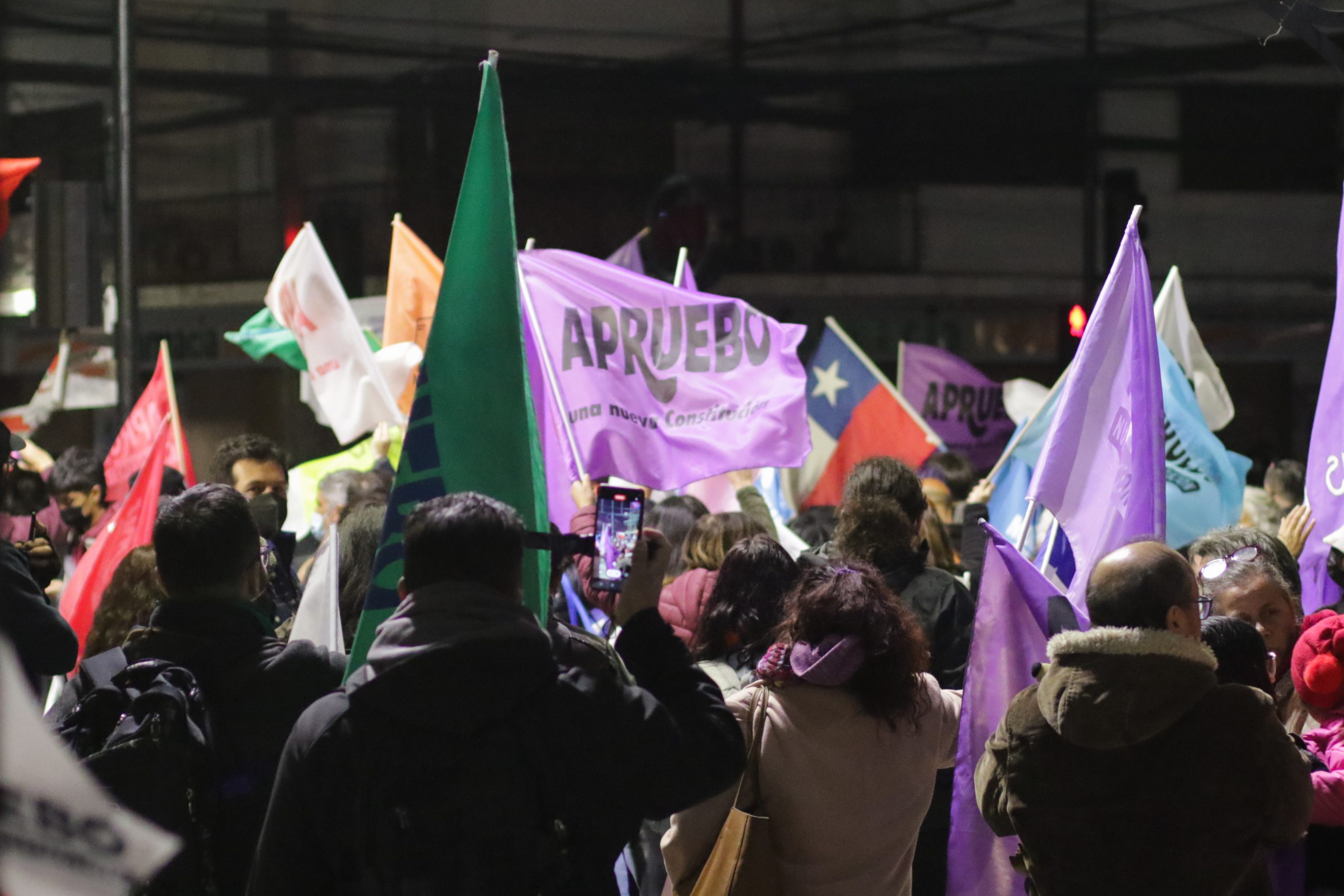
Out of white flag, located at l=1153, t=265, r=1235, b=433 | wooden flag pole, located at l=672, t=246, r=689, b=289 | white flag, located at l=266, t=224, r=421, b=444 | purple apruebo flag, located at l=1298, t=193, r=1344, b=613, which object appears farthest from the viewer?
white flag, located at l=1153, t=265, r=1235, b=433

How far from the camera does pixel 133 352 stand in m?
9.62

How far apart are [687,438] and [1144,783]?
3480mm

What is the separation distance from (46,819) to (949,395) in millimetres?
10111

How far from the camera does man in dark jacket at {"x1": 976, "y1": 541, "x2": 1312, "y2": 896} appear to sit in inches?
121

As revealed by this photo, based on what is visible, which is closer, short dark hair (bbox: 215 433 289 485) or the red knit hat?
the red knit hat

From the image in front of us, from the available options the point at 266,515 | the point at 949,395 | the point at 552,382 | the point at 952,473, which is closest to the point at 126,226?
the point at 552,382

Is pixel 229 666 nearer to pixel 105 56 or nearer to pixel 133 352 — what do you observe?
pixel 133 352

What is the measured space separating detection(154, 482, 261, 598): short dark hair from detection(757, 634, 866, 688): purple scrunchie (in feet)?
4.03

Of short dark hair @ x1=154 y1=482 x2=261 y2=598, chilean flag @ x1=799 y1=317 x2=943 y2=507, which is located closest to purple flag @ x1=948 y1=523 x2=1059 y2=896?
short dark hair @ x1=154 y1=482 x2=261 y2=598

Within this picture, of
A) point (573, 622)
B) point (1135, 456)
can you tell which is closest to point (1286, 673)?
point (1135, 456)

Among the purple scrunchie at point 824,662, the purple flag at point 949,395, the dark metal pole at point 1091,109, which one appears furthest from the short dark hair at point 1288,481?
the dark metal pole at point 1091,109

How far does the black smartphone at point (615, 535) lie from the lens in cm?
283

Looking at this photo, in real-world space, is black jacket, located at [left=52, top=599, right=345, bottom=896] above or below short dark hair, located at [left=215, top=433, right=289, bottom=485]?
below

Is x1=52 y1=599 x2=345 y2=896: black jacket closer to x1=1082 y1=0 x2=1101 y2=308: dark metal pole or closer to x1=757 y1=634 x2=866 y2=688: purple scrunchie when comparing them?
x1=757 y1=634 x2=866 y2=688: purple scrunchie
